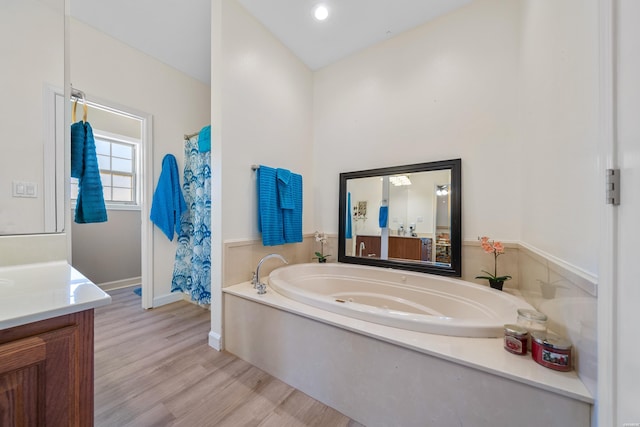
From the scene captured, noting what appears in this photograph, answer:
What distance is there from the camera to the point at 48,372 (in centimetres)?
56

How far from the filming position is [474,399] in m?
0.90

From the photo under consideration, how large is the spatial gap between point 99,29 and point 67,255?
230 centimetres

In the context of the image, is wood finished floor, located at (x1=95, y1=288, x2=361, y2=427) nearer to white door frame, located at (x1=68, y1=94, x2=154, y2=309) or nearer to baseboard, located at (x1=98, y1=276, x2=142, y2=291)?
white door frame, located at (x1=68, y1=94, x2=154, y2=309)

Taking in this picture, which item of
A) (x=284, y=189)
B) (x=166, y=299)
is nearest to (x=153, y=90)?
(x=284, y=189)

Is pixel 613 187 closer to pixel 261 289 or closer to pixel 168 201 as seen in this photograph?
pixel 261 289

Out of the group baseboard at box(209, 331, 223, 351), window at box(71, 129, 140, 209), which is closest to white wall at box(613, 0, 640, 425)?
baseboard at box(209, 331, 223, 351)

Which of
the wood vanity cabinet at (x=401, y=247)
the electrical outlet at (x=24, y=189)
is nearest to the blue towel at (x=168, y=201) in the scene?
the electrical outlet at (x=24, y=189)

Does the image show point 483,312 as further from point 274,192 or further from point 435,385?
point 274,192

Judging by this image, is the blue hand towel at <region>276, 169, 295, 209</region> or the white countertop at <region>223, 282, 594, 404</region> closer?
the white countertop at <region>223, 282, 594, 404</region>

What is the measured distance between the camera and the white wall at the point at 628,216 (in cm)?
56

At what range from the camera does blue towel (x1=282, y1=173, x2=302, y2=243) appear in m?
2.20

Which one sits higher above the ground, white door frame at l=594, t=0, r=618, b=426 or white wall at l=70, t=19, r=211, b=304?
white wall at l=70, t=19, r=211, b=304

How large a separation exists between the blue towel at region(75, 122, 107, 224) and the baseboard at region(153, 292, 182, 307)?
3.90ft

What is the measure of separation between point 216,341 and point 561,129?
2.45 metres
